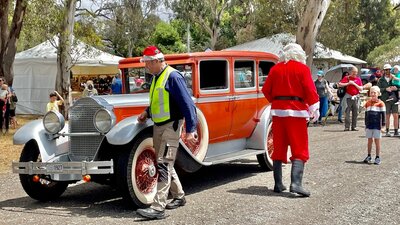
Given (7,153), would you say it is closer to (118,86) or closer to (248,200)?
(118,86)

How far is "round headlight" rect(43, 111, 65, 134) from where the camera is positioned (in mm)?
6871

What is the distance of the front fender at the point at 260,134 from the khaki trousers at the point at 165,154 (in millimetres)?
2489

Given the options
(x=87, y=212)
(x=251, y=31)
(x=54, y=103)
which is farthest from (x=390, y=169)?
(x=251, y=31)

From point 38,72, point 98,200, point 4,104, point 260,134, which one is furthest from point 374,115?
point 38,72

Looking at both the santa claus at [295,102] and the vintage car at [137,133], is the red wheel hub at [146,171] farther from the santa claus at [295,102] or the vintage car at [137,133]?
the santa claus at [295,102]

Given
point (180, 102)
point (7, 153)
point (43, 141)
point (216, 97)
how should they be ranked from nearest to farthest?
point (180, 102) < point (43, 141) < point (216, 97) < point (7, 153)

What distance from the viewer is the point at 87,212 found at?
21.1 feet

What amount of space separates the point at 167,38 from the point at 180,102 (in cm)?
5771

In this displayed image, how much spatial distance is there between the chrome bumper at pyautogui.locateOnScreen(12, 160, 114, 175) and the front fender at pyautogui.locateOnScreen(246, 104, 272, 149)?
9.78ft

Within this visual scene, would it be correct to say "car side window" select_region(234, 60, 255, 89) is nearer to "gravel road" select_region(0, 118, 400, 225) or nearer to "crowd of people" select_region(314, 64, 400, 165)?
"gravel road" select_region(0, 118, 400, 225)

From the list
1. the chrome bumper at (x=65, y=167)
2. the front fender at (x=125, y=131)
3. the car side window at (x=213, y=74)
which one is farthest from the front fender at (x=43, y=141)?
the car side window at (x=213, y=74)

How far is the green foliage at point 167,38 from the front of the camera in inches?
2440

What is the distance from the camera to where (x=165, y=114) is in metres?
6.15

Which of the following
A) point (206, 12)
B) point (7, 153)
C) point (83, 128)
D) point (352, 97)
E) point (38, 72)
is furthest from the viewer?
point (206, 12)
